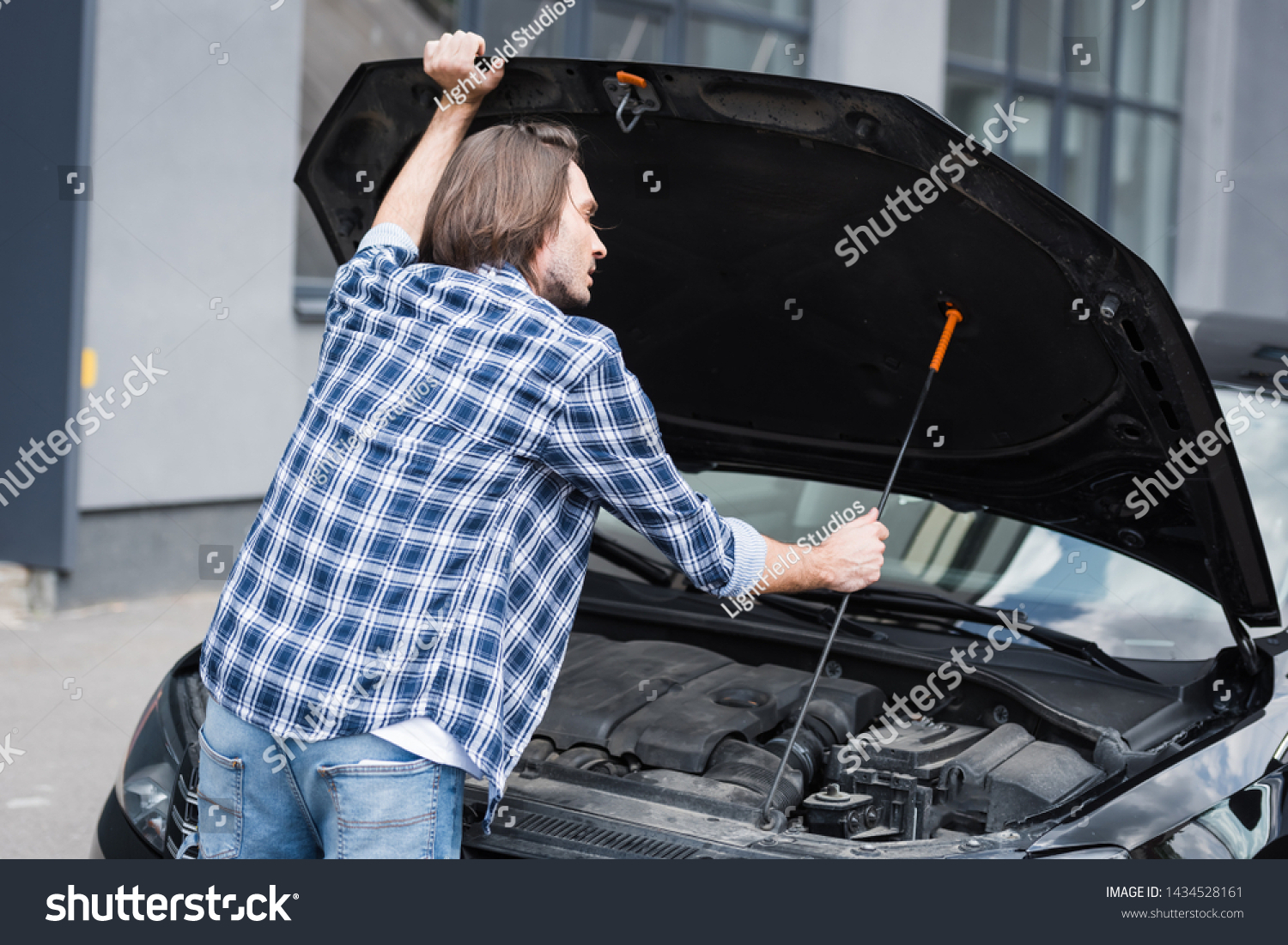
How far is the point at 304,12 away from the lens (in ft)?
25.0

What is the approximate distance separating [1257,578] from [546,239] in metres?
1.59

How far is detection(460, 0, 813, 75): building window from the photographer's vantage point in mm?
8469

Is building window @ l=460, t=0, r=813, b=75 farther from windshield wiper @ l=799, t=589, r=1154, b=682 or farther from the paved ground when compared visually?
windshield wiper @ l=799, t=589, r=1154, b=682

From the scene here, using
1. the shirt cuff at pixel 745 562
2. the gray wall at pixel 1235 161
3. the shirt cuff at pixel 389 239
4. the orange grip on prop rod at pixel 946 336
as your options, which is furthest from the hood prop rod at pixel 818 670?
the gray wall at pixel 1235 161

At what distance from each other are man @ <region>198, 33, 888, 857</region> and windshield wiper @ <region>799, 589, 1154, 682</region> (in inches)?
46.7

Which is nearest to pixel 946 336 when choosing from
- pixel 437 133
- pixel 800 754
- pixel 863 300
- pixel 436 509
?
pixel 863 300

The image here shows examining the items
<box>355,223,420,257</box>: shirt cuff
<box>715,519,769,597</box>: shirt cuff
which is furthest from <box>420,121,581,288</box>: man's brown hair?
<box>715,519,769,597</box>: shirt cuff

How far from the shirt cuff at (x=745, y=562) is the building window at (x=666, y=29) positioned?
Result: 255 inches

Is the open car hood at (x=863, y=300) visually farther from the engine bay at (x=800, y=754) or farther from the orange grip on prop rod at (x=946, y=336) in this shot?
the engine bay at (x=800, y=754)

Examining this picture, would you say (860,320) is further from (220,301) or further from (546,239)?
(220,301)

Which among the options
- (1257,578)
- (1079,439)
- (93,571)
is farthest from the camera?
(93,571)

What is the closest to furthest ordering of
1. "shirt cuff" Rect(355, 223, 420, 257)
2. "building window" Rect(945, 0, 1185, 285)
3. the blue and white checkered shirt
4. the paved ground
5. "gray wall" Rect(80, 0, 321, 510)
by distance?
the blue and white checkered shirt < "shirt cuff" Rect(355, 223, 420, 257) < the paved ground < "gray wall" Rect(80, 0, 321, 510) < "building window" Rect(945, 0, 1185, 285)

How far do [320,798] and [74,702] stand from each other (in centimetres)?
408
